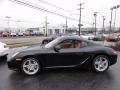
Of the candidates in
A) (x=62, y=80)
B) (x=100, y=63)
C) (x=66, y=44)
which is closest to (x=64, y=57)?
(x=66, y=44)

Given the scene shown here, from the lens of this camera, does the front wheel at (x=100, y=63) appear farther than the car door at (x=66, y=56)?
Yes

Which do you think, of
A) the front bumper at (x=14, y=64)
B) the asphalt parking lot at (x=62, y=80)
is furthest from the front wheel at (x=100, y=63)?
the front bumper at (x=14, y=64)

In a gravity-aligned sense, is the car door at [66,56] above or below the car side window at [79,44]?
below

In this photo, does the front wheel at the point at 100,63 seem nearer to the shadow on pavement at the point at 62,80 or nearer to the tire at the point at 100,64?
the tire at the point at 100,64

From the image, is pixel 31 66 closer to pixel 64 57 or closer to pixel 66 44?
pixel 64 57

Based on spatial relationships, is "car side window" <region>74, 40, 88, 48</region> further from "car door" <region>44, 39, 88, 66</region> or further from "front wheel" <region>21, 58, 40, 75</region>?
"front wheel" <region>21, 58, 40, 75</region>

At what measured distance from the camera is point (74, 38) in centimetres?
616

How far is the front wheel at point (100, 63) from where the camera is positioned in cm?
595

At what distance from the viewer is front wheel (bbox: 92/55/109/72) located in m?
5.95

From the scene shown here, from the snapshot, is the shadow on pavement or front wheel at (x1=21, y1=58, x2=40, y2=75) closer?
the shadow on pavement

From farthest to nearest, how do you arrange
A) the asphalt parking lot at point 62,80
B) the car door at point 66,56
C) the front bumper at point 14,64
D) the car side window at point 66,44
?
1. the car side window at point 66,44
2. the car door at point 66,56
3. the front bumper at point 14,64
4. the asphalt parking lot at point 62,80

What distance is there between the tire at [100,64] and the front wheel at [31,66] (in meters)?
1.98

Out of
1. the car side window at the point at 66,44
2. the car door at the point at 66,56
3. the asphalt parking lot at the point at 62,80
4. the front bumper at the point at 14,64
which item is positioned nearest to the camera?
the asphalt parking lot at the point at 62,80

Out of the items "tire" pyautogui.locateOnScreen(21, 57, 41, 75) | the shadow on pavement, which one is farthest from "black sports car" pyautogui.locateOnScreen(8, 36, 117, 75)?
Answer: the shadow on pavement
